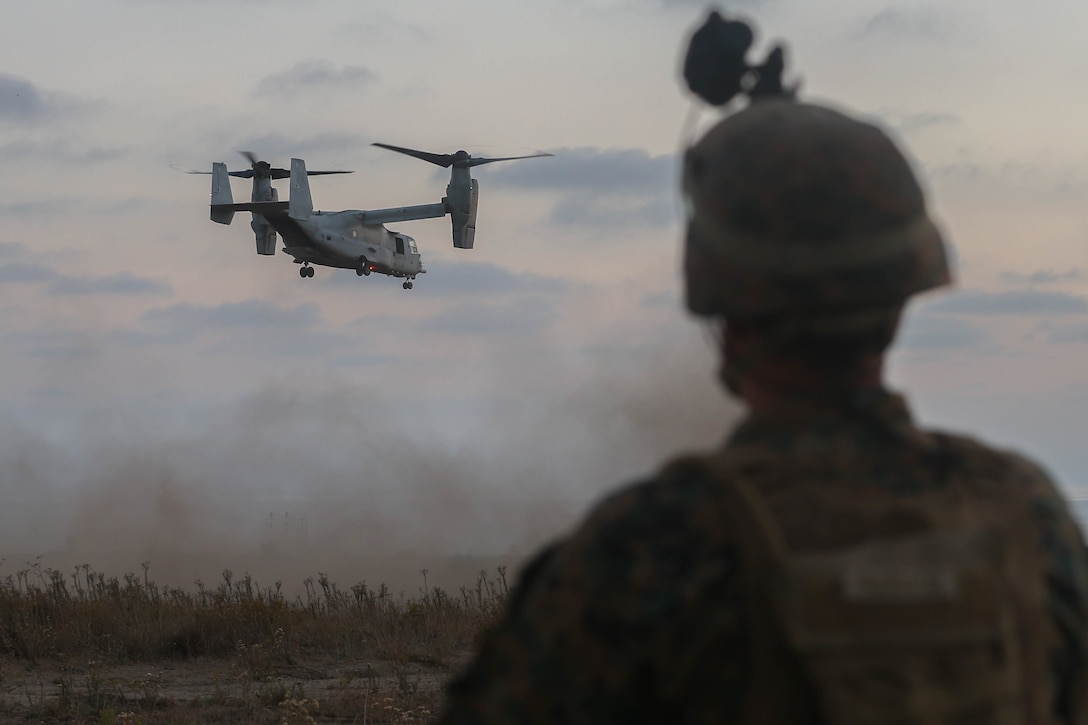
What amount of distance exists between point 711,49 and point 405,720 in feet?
27.2

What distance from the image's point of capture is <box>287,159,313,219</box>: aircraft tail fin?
1594 inches

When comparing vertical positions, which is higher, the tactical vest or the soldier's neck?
the soldier's neck

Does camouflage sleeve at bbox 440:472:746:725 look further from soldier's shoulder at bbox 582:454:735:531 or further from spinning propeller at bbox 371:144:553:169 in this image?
spinning propeller at bbox 371:144:553:169

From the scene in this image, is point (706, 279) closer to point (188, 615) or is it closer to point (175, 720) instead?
point (175, 720)

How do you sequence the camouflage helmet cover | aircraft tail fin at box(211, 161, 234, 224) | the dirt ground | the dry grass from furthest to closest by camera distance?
aircraft tail fin at box(211, 161, 234, 224) < the dry grass < the dirt ground < the camouflage helmet cover

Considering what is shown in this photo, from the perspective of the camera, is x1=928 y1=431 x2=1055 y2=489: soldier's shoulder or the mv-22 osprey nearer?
x1=928 y1=431 x2=1055 y2=489: soldier's shoulder

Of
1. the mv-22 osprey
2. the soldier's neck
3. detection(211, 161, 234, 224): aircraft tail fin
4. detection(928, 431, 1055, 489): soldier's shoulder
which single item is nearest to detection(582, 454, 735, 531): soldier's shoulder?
the soldier's neck

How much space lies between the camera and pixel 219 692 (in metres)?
11.9

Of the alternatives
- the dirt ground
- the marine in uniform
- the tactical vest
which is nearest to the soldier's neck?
the marine in uniform

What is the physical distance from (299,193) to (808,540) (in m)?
42.3

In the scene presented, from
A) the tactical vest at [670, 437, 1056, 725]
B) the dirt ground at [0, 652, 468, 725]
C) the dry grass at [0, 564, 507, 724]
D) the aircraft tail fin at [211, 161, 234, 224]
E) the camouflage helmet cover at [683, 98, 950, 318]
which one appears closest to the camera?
the tactical vest at [670, 437, 1056, 725]

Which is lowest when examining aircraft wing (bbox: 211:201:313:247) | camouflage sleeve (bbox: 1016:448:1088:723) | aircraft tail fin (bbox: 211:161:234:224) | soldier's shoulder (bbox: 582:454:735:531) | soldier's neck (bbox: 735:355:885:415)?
camouflage sleeve (bbox: 1016:448:1088:723)

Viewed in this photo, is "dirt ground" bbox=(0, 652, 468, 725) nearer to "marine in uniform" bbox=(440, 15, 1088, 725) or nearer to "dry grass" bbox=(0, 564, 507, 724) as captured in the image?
"dry grass" bbox=(0, 564, 507, 724)

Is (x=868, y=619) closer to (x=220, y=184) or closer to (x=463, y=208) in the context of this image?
(x=463, y=208)
